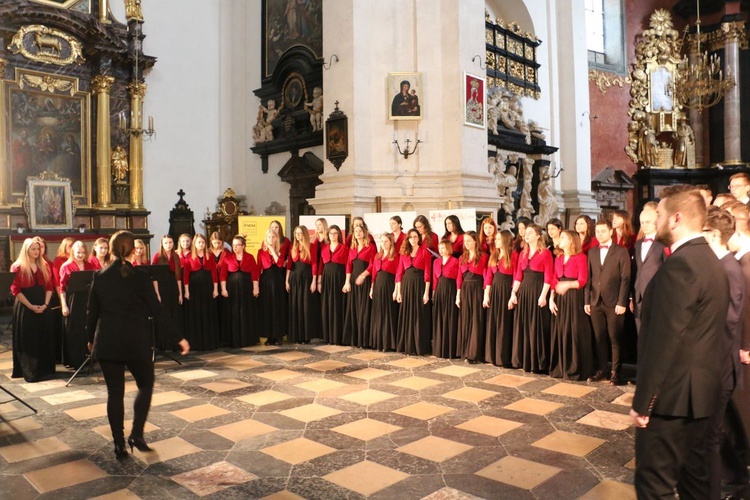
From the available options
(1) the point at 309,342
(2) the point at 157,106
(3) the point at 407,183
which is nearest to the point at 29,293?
(1) the point at 309,342

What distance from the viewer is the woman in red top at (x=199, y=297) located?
8477 mm

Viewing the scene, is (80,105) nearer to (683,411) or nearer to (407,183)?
(407,183)

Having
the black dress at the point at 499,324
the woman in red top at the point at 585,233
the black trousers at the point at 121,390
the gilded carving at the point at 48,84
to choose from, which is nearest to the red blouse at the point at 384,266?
the black dress at the point at 499,324

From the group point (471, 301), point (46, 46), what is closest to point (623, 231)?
point (471, 301)

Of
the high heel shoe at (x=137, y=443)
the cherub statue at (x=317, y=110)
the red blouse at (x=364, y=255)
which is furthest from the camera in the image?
the cherub statue at (x=317, y=110)

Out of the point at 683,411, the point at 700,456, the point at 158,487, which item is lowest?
→ the point at 158,487

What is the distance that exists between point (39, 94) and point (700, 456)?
13.7 meters

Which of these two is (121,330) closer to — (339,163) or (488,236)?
(488,236)

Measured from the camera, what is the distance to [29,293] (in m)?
6.86

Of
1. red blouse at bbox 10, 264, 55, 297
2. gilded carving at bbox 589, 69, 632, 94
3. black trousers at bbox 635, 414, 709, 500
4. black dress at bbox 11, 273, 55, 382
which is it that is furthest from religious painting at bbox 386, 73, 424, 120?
gilded carving at bbox 589, 69, 632, 94

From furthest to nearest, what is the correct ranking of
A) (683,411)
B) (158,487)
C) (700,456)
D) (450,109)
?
(450,109) → (158,487) → (700,456) → (683,411)

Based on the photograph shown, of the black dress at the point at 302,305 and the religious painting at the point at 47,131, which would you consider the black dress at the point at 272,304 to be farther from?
the religious painting at the point at 47,131

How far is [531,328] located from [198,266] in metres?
4.54

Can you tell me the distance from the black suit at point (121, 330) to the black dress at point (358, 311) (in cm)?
433
